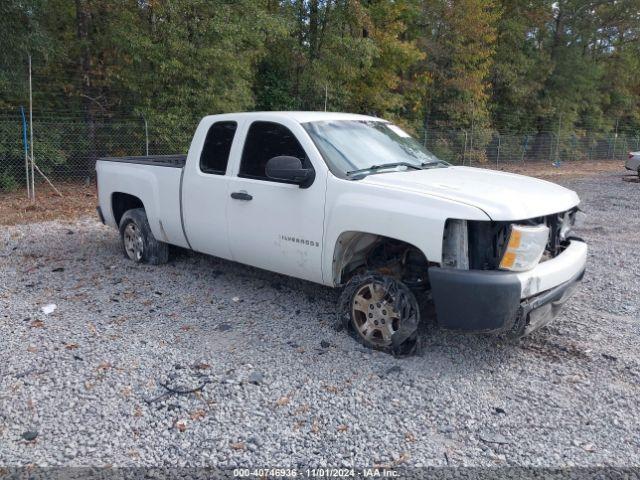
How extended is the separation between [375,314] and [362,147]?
154 centimetres

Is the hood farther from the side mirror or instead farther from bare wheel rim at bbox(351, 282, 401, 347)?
bare wheel rim at bbox(351, 282, 401, 347)

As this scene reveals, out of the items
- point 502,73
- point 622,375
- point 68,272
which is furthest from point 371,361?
point 502,73

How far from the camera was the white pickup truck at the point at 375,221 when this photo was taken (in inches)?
159

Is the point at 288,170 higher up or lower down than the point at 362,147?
lower down

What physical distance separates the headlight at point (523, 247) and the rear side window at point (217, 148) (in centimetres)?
294

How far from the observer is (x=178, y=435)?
11.5ft

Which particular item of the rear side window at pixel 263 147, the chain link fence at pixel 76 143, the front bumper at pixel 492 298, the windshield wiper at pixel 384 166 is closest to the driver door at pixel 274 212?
the rear side window at pixel 263 147

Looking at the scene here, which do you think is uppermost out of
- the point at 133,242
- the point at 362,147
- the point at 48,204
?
the point at 362,147

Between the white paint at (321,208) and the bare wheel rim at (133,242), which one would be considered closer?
the white paint at (321,208)

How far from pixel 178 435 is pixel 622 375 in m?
3.15

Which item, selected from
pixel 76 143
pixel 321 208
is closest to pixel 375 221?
pixel 321 208

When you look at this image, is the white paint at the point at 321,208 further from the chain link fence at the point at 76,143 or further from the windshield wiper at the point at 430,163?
the chain link fence at the point at 76,143

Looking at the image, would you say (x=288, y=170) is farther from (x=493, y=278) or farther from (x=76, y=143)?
(x=76, y=143)

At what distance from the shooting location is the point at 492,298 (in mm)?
3932
